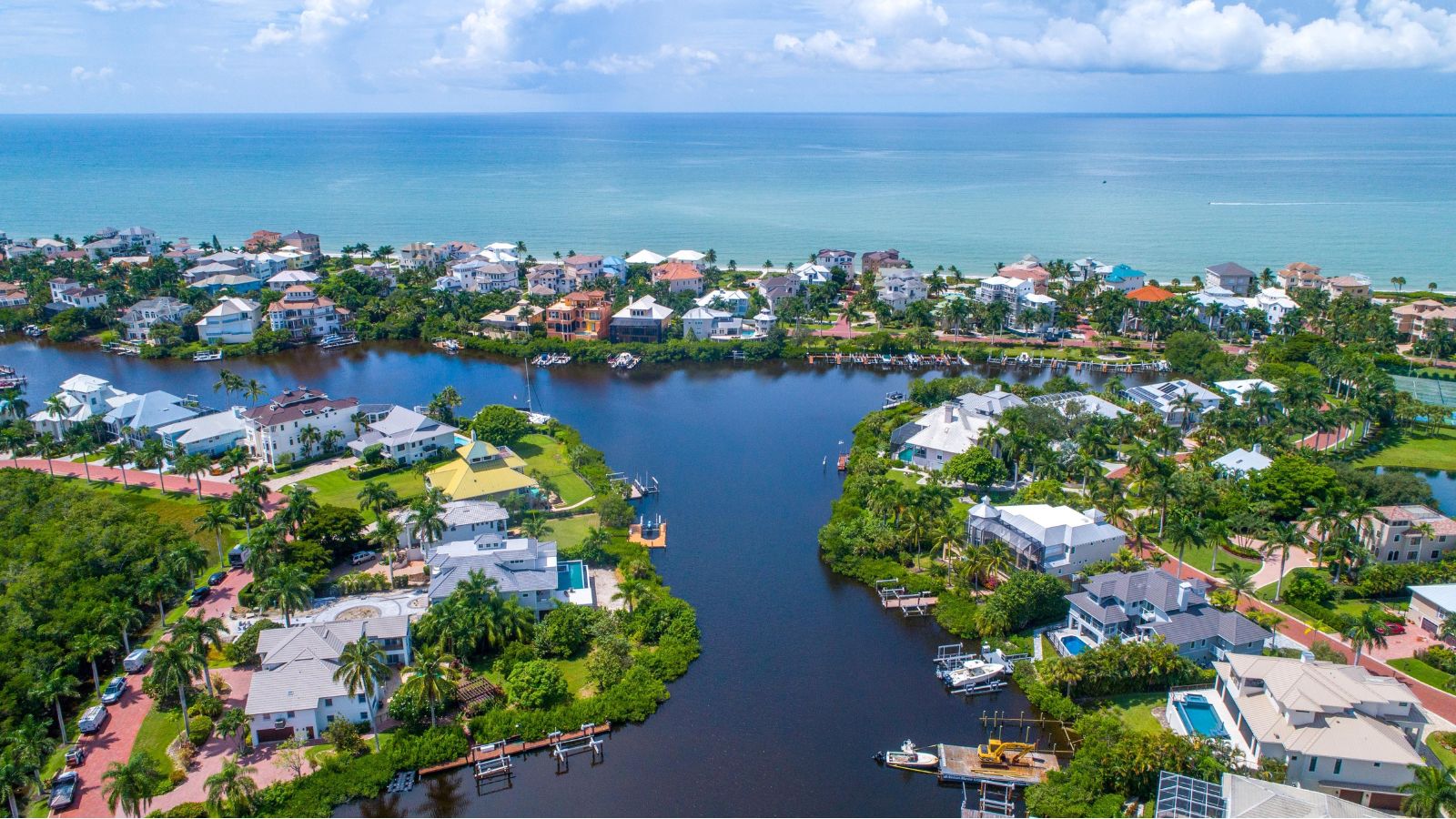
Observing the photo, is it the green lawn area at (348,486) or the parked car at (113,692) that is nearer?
A: the parked car at (113,692)

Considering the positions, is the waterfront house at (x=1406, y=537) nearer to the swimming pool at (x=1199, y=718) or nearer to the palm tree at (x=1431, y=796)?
the swimming pool at (x=1199, y=718)

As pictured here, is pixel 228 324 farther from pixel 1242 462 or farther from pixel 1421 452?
pixel 1421 452

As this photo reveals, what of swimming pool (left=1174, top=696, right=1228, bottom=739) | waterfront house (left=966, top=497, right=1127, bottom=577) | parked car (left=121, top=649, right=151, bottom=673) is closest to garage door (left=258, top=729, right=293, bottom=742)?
parked car (left=121, top=649, right=151, bottom=673)

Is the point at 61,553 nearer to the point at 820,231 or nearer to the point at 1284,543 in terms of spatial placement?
the point at 1284,543

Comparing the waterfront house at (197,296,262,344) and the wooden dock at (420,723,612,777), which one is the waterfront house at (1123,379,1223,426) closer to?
the wooden dock at (420,723,612,777)

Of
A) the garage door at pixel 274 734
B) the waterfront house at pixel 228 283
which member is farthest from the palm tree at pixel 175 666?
the waterfront house at pixel 228 283
